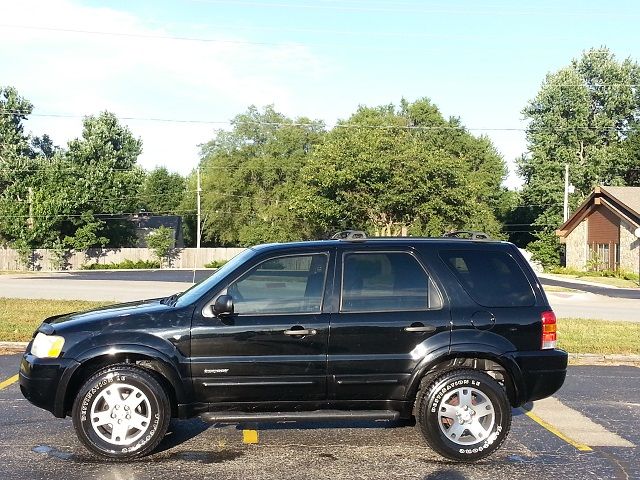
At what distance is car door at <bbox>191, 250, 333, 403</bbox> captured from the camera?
589 centimetres

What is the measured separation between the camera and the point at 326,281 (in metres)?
6.17

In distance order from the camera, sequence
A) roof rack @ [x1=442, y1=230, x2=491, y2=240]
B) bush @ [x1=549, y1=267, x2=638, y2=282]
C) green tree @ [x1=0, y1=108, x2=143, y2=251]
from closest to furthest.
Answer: roof rack @ [x1=442, y1=230, x2=491, y2=240] < bush @ [x1=549, y1=267, x2=638, y2=282] < green tree @ [x1=0, y1=108, x2=143, y2=251]

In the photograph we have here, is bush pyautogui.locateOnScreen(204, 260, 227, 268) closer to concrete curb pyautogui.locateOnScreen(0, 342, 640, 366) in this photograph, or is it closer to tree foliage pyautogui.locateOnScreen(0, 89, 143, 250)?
tree foliage pyautogui.locateOnScreen(0, 89, 143, 250)

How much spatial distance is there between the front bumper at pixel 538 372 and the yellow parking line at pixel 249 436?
2.37 metres

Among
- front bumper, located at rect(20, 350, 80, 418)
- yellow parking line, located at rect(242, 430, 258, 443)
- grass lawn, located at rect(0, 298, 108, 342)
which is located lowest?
yellow parking line, located at rect(242, 430, 258, 443)

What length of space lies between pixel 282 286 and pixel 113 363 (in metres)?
1.53

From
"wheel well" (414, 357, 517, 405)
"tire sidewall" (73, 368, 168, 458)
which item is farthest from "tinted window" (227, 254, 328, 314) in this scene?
"wheel well" (414, 357, 517, 405)

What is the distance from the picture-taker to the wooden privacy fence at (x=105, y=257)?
190 ft

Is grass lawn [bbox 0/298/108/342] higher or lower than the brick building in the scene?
lower

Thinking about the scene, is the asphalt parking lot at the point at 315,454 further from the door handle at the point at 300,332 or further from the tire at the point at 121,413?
the door handle at the point at 300,332

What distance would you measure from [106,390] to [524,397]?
349 centimetres

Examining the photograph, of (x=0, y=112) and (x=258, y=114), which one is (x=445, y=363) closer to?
(x=0, y=112)

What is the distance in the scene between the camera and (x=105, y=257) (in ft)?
201

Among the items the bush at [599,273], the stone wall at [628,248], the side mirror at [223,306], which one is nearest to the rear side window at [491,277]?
the side mirror at [223,306]
